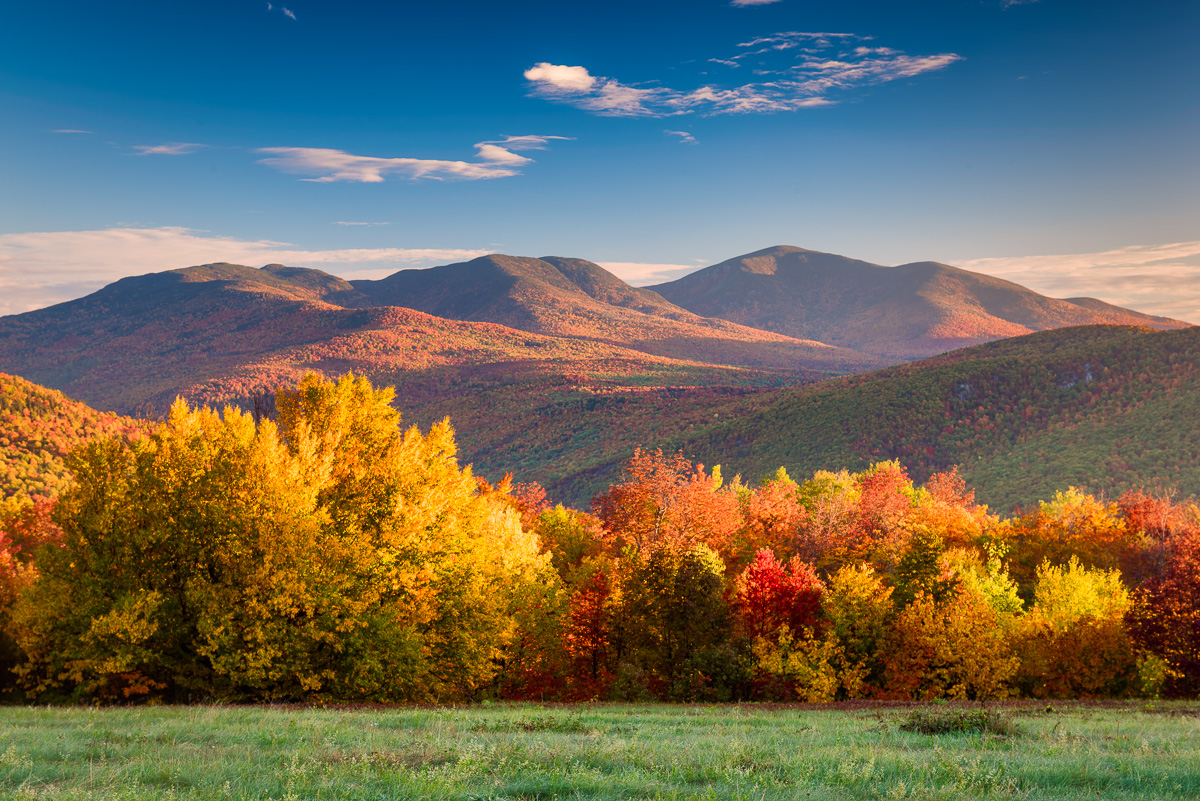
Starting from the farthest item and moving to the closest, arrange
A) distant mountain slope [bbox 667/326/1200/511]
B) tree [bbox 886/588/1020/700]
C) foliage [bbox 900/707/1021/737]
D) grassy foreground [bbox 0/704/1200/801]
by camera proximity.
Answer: distant mountain slope [bbox 667/326/1200/511] → tree [bbox 886/588/1020/700] → foliage [bbox 900/707/1021/737] → grassy foreground [bbox 0/704/1200/801]

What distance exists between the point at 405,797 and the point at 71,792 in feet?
12.1

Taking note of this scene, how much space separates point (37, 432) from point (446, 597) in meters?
89.3

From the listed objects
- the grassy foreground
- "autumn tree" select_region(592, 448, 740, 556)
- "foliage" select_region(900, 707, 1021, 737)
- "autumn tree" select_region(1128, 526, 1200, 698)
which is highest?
the grassy foreground

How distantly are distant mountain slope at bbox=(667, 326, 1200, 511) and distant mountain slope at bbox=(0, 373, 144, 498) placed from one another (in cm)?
9290

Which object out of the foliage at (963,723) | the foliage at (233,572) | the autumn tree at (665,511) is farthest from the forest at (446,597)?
the foliage at (963,723)

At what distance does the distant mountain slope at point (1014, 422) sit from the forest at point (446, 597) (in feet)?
145

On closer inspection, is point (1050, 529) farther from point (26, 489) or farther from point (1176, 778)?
point (26, 489)

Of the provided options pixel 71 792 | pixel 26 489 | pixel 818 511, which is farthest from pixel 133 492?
pixel 26 489

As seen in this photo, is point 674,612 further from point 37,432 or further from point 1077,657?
point 37,432

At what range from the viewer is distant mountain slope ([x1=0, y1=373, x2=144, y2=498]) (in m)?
78.9

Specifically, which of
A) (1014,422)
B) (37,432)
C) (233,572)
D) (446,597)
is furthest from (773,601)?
(1014,422)

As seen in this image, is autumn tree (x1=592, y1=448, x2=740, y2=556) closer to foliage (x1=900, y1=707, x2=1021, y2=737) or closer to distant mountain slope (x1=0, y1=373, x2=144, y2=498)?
foliage (x1=900, y1=707, x2=1021, y2=737)

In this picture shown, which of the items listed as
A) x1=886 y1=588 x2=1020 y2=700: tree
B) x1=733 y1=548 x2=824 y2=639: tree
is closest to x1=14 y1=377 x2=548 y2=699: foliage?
x1=733 y1=548 x2=824 y2=639: tree

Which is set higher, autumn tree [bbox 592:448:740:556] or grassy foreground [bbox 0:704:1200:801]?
grassy foreground [bbox 0:704:1200:801]
